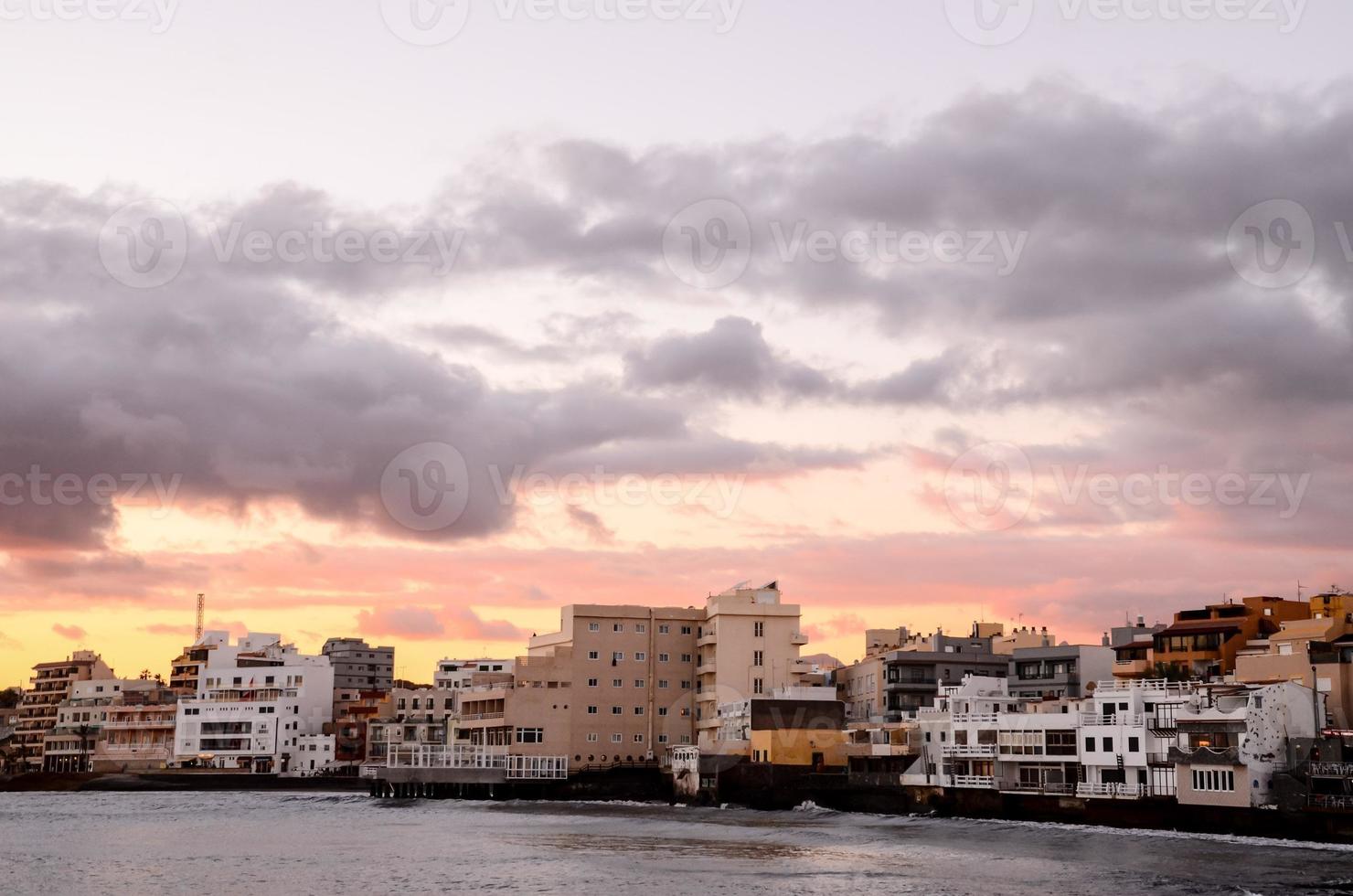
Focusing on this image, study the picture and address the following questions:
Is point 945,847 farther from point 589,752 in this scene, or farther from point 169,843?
point 589,752

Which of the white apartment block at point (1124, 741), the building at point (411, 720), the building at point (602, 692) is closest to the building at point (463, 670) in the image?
the building at point (411, 720)

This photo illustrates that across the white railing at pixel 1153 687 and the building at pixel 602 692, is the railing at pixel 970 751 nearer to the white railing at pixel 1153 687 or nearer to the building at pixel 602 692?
the white railing at pixel 1153 687

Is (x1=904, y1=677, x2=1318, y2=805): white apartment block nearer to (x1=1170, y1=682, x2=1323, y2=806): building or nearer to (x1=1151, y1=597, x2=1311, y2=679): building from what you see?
(x1=1170, y1=682, x2=1323, y2=806): building

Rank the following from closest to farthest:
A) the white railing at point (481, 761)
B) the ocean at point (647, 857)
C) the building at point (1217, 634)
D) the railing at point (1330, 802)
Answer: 1. the ocean at point (647, 857)
2. the railing at point (1330, 802)
3. the building at point (1217, 634)
4. the white railing at point (481, 761)

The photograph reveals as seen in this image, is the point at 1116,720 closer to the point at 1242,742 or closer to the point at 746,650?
the point at 1242,742

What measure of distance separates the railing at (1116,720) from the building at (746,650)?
47.6 m

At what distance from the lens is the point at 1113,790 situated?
86.2 metres

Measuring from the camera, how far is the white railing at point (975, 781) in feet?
320

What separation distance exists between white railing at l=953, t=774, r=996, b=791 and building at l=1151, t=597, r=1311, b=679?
19278mm

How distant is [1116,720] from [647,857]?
1283 inches

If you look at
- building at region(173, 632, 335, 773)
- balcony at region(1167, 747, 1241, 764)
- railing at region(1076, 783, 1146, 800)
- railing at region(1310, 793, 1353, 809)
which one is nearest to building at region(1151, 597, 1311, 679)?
railing at region(1076, 783, 1146, 800)

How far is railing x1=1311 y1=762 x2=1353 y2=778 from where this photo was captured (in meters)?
74.6

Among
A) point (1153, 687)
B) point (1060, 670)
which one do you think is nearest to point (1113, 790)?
point (1153, 687)

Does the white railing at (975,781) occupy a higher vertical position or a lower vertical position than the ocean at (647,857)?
higher
